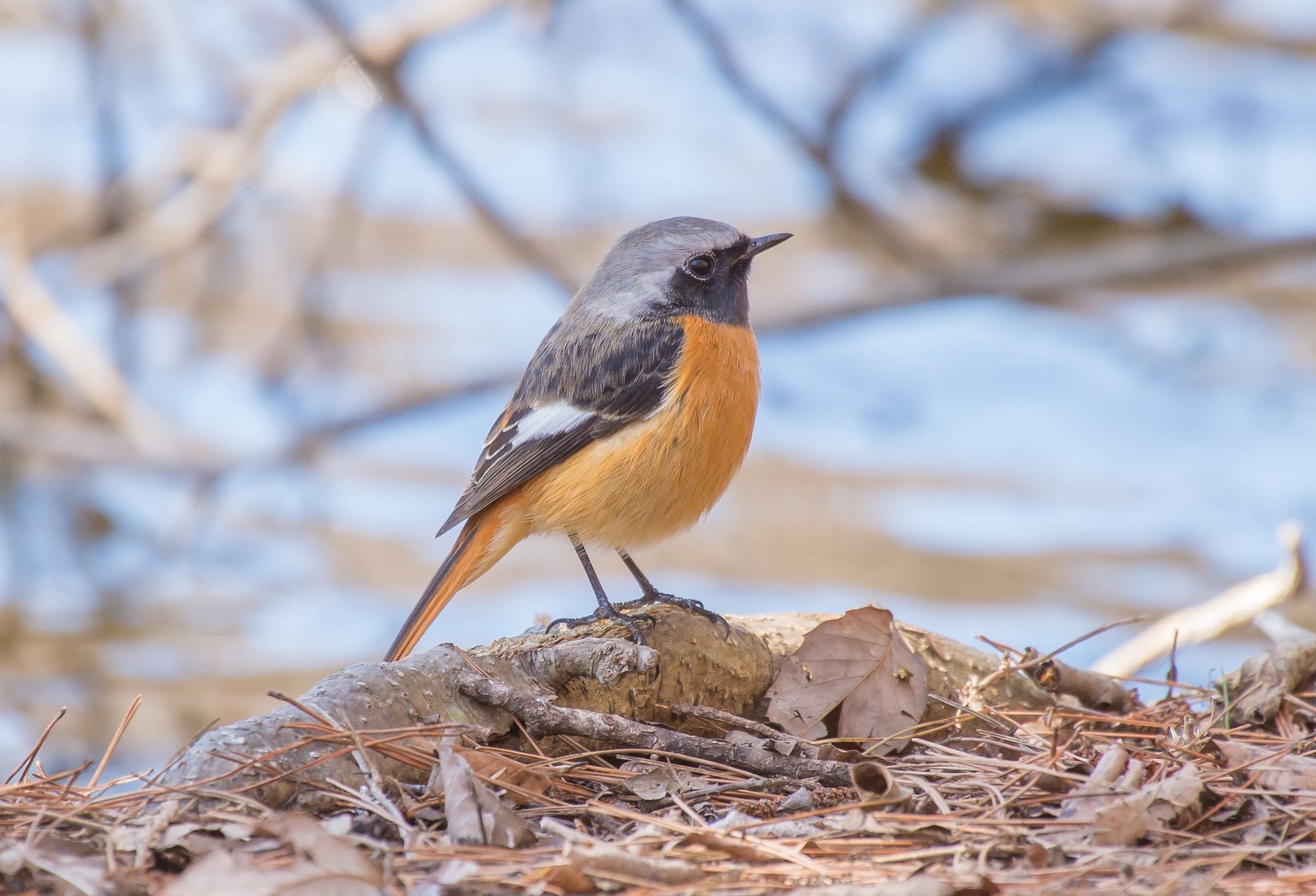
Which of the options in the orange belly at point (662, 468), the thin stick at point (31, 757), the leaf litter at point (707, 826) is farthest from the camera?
the orange belly at point (662, 468)

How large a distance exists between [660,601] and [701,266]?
1.21 metres

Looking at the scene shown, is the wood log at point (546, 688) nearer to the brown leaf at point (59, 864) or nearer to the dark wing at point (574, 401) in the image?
the brown leaf at point (59, 864)

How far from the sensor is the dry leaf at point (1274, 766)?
234 cm

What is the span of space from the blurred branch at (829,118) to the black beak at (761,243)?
3.37 meters

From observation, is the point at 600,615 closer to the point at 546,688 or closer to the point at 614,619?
the point at 614,619

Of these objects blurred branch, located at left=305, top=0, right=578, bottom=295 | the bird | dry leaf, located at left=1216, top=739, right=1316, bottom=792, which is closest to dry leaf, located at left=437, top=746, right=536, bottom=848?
the bird

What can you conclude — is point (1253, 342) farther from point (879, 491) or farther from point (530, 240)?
point (530, 240)

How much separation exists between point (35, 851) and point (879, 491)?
21.8ft

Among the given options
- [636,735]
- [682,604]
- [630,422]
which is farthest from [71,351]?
[636,735]

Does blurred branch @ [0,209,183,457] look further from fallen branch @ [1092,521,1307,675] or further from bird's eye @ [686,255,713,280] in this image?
fallen branch @ [1092,521,1307,675]

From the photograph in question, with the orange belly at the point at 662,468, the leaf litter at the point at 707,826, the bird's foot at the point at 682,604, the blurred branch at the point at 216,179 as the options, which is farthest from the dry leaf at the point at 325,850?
the blurred branch at the point at 216,179

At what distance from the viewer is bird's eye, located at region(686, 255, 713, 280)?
4.16m

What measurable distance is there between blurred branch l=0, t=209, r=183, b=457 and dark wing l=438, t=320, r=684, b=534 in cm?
491

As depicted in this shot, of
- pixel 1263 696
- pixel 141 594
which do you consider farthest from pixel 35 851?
pixel 141 594
